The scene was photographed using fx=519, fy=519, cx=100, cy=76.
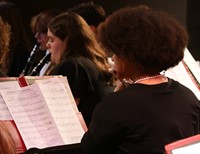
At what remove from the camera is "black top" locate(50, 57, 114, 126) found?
7.76 feet

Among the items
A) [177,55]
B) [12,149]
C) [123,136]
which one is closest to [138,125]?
[123,136]

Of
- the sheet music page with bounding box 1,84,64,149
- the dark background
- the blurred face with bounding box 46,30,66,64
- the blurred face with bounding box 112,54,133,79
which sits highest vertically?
the blurred face with bounding box 112,54,133,79

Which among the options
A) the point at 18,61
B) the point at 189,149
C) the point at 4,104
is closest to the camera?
the point at 189,149

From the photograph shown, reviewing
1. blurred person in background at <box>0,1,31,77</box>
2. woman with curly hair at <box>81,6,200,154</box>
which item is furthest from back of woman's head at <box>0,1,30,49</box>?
woman with curly hair at <box>81,6,200,154</box>

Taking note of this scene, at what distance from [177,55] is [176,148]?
61 centimetres

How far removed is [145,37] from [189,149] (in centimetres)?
58

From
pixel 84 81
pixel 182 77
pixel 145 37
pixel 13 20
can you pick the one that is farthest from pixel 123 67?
pixel 13 20

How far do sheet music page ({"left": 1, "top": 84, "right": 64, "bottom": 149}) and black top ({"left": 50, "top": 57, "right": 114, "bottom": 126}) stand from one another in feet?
1.99

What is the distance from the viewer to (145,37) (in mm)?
1546

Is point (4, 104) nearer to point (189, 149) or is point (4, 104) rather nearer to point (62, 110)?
point (62, 110)

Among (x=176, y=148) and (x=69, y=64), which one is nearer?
(x=176, y=148)

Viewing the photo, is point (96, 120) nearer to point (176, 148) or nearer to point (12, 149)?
point (12, 149)

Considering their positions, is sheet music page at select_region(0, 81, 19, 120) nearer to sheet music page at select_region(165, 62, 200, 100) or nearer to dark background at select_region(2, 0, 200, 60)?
sheet music page at select_region(165, 62, 200, 100)

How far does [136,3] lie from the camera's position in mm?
4145
